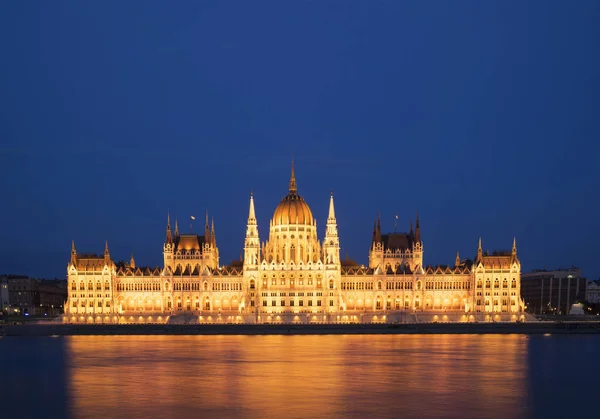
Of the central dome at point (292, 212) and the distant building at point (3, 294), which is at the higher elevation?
the central dome at point (292, 212)

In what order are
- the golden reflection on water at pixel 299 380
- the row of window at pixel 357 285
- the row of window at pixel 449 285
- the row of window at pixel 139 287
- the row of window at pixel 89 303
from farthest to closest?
the row of window at pixel 139 287 → the row of window at pixel 357 285 → the row of window at pixel 89 303 → the row of window at pixel 449 285 → the golden reflection on water at pixel 299 380

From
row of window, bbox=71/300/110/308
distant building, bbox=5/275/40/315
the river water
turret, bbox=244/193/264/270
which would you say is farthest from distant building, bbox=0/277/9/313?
the river water

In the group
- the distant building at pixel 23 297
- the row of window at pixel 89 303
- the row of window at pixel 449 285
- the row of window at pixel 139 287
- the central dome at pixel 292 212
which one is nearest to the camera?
the row of window at pixel 449 285

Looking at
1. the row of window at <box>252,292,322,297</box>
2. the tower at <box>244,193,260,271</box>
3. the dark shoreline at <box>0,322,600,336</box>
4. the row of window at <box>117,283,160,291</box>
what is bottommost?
the dark shoreline at <box>0,322,600,336</box>

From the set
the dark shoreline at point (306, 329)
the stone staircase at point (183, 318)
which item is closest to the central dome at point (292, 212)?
the stone staircase at point (183, 318)

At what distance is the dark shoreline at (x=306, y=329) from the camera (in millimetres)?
123000

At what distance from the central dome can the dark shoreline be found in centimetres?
3021

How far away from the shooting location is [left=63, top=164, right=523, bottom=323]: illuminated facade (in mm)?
147250

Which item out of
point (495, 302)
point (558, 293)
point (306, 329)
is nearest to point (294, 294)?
point (306, 329)

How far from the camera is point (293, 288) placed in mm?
148625

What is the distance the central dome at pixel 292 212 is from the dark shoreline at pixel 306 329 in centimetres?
3021

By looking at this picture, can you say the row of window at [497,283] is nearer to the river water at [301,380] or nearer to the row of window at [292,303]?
the row of window at [292,303]

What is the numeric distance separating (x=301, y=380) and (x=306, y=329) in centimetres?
6356

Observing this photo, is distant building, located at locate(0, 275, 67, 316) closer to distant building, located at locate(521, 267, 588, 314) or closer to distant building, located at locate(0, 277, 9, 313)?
distant building, located at locate(0, 277, 9, 313)
